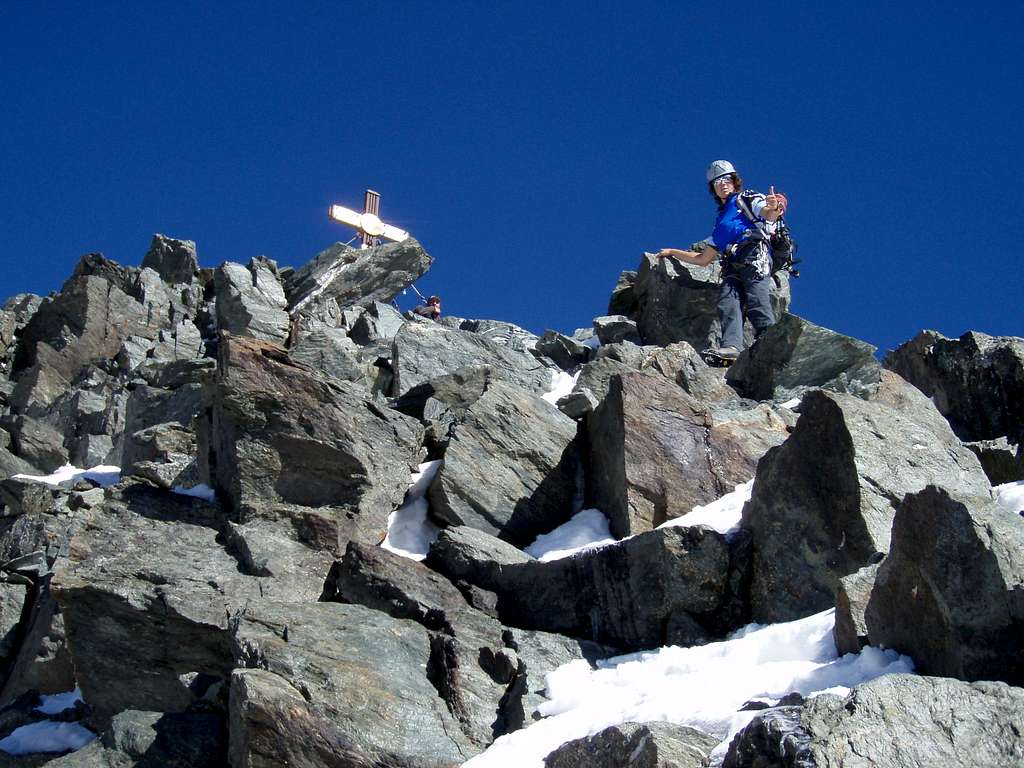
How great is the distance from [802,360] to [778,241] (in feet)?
9.79

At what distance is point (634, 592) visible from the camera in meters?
11.1

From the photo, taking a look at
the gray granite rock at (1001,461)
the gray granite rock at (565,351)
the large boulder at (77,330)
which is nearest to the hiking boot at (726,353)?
the gray granite rock at (565,351)

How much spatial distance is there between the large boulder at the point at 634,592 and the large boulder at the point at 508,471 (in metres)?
1.92

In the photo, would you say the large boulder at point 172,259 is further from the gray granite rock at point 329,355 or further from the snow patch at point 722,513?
the snow patch at point 722,513

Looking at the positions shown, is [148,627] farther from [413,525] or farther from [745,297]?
[745,297]

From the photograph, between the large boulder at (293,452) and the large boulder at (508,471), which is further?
the large boulder at (508,471)

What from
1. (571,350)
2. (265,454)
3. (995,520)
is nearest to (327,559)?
(265,454)

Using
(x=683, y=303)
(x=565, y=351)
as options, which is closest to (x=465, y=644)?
(x=565, y=351)

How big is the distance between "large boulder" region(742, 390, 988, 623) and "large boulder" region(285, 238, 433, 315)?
20006mm

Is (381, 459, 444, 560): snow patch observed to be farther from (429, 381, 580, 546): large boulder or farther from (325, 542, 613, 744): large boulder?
(325, 542, 613, 744): large boulder

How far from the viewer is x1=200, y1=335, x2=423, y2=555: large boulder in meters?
13.1

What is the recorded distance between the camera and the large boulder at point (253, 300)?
2647cm

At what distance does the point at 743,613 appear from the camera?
10977 mm

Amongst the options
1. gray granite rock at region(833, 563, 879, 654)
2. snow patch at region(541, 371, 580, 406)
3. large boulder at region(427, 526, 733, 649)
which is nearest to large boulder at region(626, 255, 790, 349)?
snow patch at region(541, 371, 580, 406)
